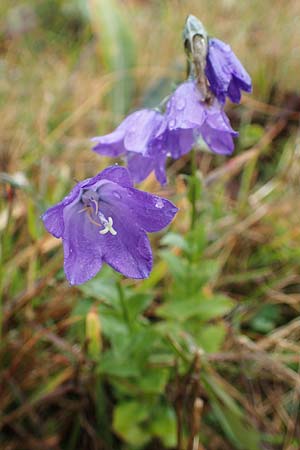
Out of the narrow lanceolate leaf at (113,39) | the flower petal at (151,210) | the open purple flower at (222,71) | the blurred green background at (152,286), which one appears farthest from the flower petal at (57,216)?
the narrow lanceolate leaf at (113,39)

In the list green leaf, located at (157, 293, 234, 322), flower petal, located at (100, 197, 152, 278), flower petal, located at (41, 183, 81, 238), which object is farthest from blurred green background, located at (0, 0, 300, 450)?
flower petal, located at (41, 183, 81, 238)

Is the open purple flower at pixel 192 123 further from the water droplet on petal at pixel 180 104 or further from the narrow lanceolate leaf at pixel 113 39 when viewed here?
the narrow lanceolate leaf at pixel 113 39

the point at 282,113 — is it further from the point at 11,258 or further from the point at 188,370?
the point at 188,370

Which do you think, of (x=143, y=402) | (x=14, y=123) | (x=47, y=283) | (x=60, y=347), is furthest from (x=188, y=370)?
(x=14, y=123)

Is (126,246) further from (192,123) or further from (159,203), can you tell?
(192,123)

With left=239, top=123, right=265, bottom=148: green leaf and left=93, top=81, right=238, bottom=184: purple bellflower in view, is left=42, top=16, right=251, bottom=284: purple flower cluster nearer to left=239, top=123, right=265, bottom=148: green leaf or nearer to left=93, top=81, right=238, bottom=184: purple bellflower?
left=93, top=81, right=238, bottom=184: purple bellflower

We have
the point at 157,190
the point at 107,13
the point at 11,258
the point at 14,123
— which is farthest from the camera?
the point at 107,13
